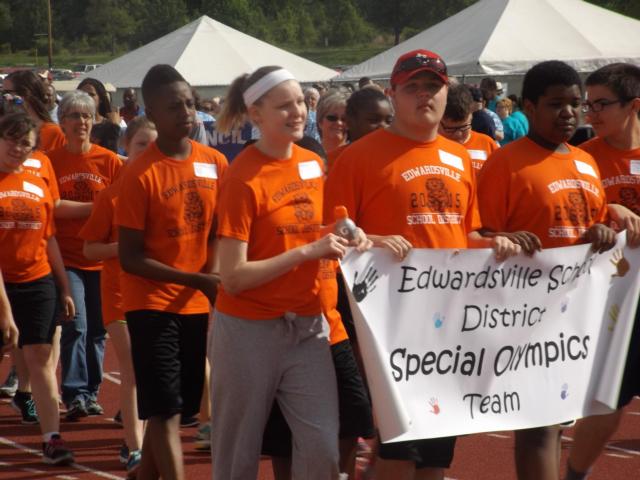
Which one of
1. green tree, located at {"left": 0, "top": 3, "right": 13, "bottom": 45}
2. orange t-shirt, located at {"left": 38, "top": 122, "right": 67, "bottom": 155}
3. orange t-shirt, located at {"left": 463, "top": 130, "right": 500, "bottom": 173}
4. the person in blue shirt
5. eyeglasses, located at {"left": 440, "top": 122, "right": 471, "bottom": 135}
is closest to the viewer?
eyeglasses, located at {"left": 440, "top": 122, "right": 471, "bottom": 135}

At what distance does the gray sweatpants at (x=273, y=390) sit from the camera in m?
4.77

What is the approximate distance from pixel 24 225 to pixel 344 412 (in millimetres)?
2987

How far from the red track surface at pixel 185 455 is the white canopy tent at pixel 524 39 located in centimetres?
1522

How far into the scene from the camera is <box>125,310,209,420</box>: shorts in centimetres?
551

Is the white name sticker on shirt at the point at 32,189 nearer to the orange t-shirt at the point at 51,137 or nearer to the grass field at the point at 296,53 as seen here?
the orange t-shirt at the point at 51,137

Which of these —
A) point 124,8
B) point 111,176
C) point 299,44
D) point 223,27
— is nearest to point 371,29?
point 299,44

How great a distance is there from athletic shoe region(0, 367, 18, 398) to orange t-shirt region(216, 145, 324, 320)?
501 centimetres

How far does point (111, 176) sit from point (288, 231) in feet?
12.4

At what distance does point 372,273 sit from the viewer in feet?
15.8

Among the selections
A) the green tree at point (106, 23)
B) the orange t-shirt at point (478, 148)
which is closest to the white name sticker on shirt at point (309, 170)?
the orange t-shirt at point (478, 148)

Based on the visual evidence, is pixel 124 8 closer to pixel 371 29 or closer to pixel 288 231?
pixel 371 29

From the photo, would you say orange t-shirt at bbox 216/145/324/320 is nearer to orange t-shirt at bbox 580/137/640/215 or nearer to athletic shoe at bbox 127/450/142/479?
orange t-shirt at bbox 580/137/640/215

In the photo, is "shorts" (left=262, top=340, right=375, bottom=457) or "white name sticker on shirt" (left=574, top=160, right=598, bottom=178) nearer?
"shorts" (left=262, top=340, right=375, bottom=457)

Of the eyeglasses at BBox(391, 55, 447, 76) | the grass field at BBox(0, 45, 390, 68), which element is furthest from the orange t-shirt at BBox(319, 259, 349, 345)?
the grass field at BBox(0, 45, 390, 68)
